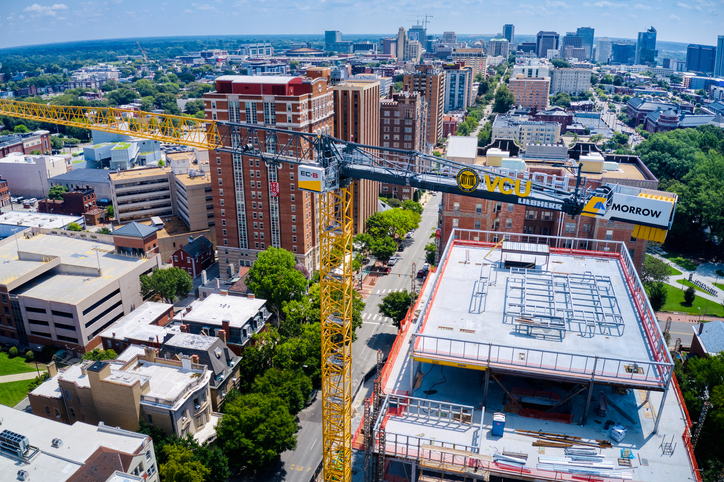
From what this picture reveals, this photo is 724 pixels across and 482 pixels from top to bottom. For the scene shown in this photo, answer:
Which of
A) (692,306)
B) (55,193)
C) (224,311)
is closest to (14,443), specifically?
(224,311)

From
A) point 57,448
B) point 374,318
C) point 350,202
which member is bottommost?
point 374,318

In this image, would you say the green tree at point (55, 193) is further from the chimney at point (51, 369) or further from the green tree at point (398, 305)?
the green tree at point (398, 305)

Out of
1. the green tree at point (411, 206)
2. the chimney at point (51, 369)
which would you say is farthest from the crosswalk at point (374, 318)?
the green tree at point (411, 206)

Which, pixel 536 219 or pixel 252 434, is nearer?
pixel 252 434

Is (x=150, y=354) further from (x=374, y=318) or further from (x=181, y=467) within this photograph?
(x=374, y=318)

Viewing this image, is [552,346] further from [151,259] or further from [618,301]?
[151,259]

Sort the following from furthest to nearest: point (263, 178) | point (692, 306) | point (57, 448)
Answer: point (692, 306), point (263, 178), point (57, 448)
